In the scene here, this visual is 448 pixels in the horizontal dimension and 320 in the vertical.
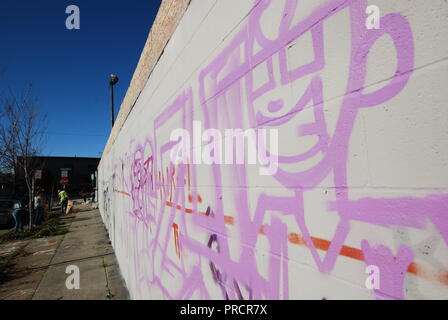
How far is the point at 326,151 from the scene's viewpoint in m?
1.00

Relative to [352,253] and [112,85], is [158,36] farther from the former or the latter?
[112,85]

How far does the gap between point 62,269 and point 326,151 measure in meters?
7.36

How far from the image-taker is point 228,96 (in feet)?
5.33

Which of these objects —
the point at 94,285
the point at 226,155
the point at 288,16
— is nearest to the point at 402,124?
the point at 288,16

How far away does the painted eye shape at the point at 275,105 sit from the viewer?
3.97 feet

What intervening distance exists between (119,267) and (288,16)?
6.80 m

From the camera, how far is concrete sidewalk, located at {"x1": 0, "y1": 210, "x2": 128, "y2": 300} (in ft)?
16.5

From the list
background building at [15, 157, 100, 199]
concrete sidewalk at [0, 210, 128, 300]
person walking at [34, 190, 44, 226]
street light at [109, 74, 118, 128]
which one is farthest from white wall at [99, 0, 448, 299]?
background building at [15, 157, 100, 199]

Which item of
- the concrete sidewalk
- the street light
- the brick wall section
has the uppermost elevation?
the street light

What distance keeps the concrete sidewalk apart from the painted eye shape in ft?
16.2

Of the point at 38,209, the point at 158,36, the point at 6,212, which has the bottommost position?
the point at 6,212

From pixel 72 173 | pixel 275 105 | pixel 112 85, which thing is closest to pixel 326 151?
pixel 275 105

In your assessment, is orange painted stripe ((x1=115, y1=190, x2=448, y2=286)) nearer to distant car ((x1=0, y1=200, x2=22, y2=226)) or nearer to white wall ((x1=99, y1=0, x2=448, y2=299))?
white wall ((x1=99, y1=0, x2=448, y2=299))
